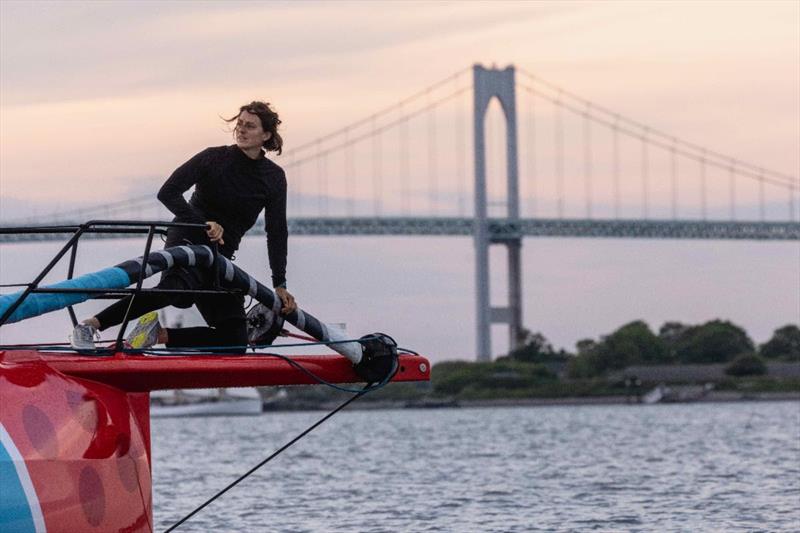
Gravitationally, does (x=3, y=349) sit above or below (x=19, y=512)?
above

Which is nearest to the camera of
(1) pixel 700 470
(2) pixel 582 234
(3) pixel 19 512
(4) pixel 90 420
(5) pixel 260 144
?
(3) pixel 19 512

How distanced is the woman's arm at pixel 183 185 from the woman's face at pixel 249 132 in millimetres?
143

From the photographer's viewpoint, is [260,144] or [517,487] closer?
[260,144]

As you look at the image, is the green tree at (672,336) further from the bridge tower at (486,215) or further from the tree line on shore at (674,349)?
the bridge tower at (486,215)

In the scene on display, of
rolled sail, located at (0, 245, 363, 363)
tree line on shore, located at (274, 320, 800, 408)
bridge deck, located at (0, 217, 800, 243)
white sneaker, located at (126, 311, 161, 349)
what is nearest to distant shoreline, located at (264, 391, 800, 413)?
tree line on shore, located at (274, 320, 800, 408)

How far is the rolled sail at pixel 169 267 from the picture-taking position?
728 centimetres

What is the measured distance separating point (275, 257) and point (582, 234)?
6662 cm

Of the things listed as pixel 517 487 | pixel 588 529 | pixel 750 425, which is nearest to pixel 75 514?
pixel 588 529

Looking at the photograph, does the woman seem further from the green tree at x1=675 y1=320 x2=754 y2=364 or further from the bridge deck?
the green tree at x1=675 y1=320 x2=754 y2=364

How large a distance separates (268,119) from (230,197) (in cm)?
34

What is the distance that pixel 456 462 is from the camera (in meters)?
34.0

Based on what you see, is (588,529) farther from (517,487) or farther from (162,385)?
(162,385)

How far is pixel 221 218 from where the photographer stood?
7797 millimetres

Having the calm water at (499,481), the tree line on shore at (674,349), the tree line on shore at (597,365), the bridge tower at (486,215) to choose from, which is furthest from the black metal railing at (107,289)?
the tree line on shore at (674,349)
